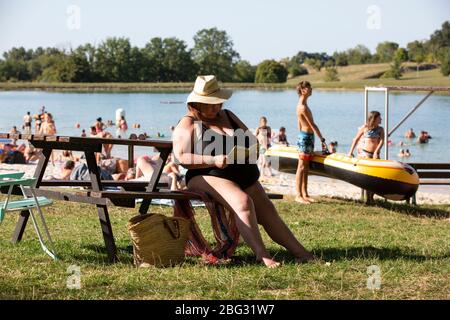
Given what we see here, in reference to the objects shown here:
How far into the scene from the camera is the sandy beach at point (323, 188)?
12523mm

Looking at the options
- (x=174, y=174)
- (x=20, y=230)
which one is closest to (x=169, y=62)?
(x=174, y=174)

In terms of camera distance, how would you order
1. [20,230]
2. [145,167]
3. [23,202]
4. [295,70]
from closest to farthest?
[23,202]
[20,230]
[145,167]
[295,70]

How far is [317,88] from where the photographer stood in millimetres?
93750

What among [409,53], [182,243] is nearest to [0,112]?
[182,243]

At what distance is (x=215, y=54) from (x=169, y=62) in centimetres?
1125

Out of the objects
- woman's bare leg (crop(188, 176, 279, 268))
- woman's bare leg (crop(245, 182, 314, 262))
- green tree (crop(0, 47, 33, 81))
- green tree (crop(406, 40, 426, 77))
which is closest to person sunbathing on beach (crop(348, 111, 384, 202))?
woman's bare leg (crop(245, 182, 314, 262))

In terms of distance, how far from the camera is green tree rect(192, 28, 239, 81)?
365 feet

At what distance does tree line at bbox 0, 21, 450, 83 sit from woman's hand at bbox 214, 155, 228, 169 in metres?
90.0

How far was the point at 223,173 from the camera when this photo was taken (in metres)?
5.59

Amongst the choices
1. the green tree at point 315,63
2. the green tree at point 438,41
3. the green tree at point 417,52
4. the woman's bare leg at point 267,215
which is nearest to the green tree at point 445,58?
the green tree at point 438,41

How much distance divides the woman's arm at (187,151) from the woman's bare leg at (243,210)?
16cm

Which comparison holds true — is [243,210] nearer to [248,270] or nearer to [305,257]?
[248,270]

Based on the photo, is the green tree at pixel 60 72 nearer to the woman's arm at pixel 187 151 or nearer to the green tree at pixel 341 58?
the green tree at pixel 341 58
